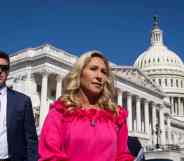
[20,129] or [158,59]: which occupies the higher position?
[158,59]

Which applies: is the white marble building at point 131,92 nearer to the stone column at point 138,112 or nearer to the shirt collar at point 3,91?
the stone column at point 138,112

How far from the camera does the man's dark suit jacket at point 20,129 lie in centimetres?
654

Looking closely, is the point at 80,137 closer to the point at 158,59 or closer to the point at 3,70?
the point at 3,70

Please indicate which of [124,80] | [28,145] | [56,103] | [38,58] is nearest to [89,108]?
[56,103]

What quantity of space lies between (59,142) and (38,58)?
54.6 m

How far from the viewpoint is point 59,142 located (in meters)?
4.54

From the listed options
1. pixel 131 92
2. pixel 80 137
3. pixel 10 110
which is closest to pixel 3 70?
pixel 10 110

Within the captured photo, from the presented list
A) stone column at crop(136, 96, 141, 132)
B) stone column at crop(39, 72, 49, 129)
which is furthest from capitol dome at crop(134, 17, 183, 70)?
stone column at crop(39, 72, 49, 129)

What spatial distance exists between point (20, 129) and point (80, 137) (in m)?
2.39

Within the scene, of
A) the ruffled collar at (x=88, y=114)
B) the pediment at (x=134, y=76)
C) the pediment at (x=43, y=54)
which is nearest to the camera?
the ruffled collar at (x=88, y=114)

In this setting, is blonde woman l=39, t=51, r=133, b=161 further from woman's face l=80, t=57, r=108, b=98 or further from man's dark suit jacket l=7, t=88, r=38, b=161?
man's dark suit jacket l=7, t=88, r=38, b=161

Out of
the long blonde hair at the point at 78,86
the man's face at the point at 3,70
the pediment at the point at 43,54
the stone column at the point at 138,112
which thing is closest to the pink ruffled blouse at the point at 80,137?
the long blonde hair at the point at 78,86

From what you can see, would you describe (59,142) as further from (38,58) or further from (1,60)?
(38,58)

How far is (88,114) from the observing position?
4812 millimetres
